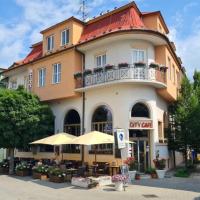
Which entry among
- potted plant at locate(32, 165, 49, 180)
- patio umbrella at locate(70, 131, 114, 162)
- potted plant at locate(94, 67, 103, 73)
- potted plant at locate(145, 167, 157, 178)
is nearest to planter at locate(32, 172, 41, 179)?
potted plant at locate(32, 165, 49, 180)

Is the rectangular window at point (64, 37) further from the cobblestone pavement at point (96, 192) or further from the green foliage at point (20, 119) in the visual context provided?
the cobblestone pavement at point (96, 192)

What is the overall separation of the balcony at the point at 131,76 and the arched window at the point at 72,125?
355cm

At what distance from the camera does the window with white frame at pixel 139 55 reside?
70.6 feet

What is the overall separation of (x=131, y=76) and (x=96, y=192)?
8394 mm

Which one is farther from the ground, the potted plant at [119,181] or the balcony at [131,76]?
the balcony at [131,76]

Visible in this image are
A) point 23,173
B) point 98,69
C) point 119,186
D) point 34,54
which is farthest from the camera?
point 34,54

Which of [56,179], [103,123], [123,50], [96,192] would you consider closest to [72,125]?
[103,123]

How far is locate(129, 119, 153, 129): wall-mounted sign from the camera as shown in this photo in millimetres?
20375

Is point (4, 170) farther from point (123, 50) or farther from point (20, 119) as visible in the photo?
point (123, 50)

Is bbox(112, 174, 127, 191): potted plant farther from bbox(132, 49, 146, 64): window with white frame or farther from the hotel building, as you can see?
bbox(132, 49, 146, 64): window with white frame

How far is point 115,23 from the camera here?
74.4 feet

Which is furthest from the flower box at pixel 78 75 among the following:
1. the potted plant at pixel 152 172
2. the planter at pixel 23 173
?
the potted plant at pixel 152 172

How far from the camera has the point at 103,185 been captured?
1653cm

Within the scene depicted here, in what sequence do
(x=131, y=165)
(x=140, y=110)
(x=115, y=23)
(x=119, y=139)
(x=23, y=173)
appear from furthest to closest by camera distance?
1. (x=115, y=23)
2. (x=140, y=110)
3. (x=23, y=173)
4. (x=131, y=165)
5. (x=119, y=139)
